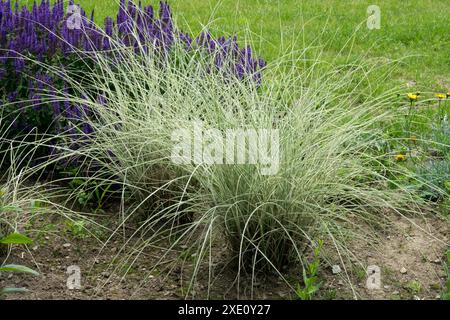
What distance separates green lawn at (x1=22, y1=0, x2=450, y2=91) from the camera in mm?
6805

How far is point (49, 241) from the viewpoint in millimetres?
3924

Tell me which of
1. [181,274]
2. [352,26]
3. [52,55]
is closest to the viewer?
[181,274]

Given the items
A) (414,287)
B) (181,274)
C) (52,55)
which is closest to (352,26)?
(52,55)

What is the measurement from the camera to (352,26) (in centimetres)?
766

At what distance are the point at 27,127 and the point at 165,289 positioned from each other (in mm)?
1623

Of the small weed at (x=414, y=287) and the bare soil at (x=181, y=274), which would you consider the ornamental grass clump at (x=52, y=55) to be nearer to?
the bare soil at (x=181, y=274)

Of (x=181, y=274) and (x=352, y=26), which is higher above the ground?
(x=352, y=26)

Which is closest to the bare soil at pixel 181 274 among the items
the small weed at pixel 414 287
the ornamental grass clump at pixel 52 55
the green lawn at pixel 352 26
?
the small weed at pixel 414 287

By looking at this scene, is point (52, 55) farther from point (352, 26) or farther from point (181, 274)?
point (352, 26)

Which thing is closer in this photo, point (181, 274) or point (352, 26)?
point (181, 274)

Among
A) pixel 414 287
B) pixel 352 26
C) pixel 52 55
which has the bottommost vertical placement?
pixel 414 287

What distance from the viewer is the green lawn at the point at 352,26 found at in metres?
6.81

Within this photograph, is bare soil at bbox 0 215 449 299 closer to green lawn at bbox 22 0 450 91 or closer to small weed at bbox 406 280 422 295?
small weed at bbox 406 280 422 295

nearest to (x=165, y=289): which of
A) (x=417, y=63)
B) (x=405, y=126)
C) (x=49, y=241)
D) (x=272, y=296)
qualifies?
(x=272, y=296)
